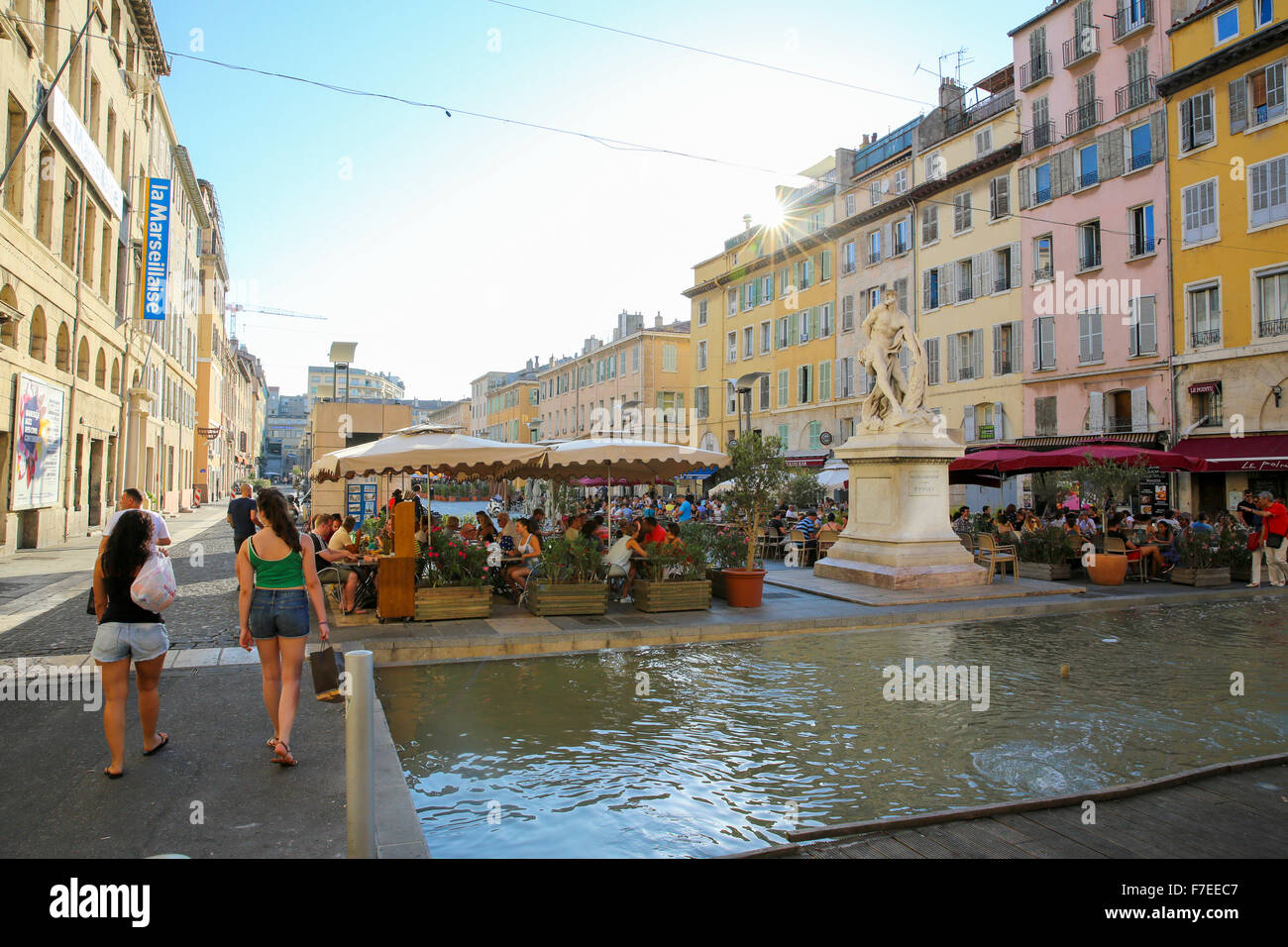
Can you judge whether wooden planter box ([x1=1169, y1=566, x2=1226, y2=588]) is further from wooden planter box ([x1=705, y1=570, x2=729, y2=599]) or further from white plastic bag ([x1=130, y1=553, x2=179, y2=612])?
white plastic bag ([x1=130, y1=553, x2=179, y2=612])

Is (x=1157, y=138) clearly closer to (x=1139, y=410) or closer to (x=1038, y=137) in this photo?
(x=1038, y=137)

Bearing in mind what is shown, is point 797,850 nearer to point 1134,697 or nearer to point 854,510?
point 1134,697

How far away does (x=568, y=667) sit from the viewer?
25.7ft

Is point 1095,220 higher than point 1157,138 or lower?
lower

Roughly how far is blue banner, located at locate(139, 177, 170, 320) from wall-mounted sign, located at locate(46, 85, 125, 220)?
0.89 metres

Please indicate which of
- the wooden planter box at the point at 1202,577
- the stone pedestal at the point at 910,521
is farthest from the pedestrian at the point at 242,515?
the wooden planter box at the point at 1202,577

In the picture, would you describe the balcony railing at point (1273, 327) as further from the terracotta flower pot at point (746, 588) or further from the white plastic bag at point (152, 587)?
the white plastic bag at point (152, 587)

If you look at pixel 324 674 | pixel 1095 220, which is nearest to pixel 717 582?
pixel 324 674

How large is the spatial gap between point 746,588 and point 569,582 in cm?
251

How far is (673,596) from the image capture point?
10.5 m

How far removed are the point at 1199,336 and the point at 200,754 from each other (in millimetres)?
27838

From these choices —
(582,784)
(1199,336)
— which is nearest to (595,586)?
(582,784)

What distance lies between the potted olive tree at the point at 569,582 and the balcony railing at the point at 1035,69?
29264mm
